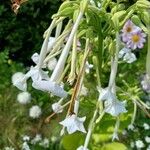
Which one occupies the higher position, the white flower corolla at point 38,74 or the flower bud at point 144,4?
the flower bud at point 144,4

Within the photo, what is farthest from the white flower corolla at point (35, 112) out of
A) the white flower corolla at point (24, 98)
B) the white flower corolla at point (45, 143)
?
the white flower corolla at point (45, 143)

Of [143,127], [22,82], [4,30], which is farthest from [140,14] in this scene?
[4,30]

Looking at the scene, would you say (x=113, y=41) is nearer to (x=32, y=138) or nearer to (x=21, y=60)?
(x=32, y=138)

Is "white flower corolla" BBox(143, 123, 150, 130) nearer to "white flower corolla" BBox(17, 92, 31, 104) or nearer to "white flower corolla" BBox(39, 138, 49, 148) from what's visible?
"white flower corolla" BBox(39, 138, 49, 148)

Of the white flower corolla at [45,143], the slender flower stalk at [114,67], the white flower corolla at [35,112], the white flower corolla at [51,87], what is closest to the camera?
the white flower corolla at [51,87]

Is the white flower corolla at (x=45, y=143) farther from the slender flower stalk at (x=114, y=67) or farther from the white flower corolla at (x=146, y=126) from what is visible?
the slender flower stalk at (x=114, y=67)

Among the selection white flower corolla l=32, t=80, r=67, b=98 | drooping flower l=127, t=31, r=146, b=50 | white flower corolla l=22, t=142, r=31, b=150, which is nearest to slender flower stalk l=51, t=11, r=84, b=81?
white flower corolla l=32, t=80, r=67, b=98

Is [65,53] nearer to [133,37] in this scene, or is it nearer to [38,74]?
[38,74]
